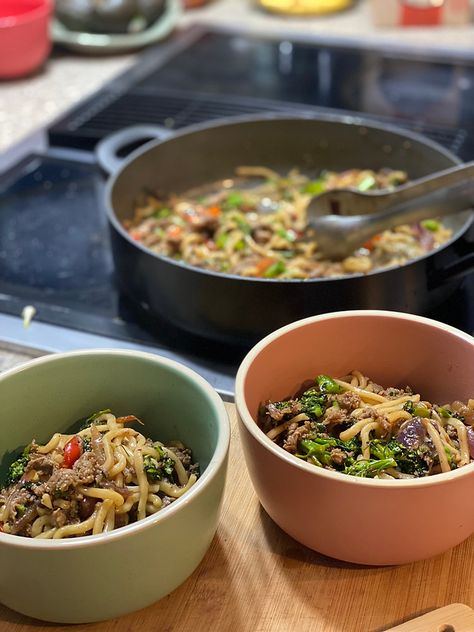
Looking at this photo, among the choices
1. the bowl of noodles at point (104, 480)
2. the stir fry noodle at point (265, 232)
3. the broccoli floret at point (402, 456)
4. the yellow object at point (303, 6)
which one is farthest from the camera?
the yellow object at point (303, 6)

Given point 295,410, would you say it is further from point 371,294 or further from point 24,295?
point 24,295

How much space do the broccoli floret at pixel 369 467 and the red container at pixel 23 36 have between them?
75.2 inches

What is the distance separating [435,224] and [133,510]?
973 mm

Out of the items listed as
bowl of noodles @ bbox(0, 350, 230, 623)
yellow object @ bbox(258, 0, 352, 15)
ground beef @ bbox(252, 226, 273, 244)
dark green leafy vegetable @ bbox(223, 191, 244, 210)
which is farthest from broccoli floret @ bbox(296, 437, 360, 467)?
yellow object @ bbox(258, 0, 352, 15)

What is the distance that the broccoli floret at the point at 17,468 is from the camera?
0.96 m

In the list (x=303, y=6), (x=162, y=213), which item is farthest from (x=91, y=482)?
(x=303, y=6)

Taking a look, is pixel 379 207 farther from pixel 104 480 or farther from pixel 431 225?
pixel 104 480

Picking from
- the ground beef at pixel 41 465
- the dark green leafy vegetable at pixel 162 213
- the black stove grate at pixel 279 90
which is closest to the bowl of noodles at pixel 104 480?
the ground beef at pixel 41 465

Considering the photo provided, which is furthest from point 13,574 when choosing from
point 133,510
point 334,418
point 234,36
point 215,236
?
point 234,36

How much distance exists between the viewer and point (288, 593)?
91 centimetres

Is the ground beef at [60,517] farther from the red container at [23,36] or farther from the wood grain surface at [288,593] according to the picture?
the red container at [23,36]

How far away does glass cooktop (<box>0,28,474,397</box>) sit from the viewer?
1395 millimetres

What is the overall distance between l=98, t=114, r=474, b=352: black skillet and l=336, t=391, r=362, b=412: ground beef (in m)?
0.24

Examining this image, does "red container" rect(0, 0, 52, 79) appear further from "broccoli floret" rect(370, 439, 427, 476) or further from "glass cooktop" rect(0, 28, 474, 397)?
"broccoli floret" rect(370, 439, 427, 476)
